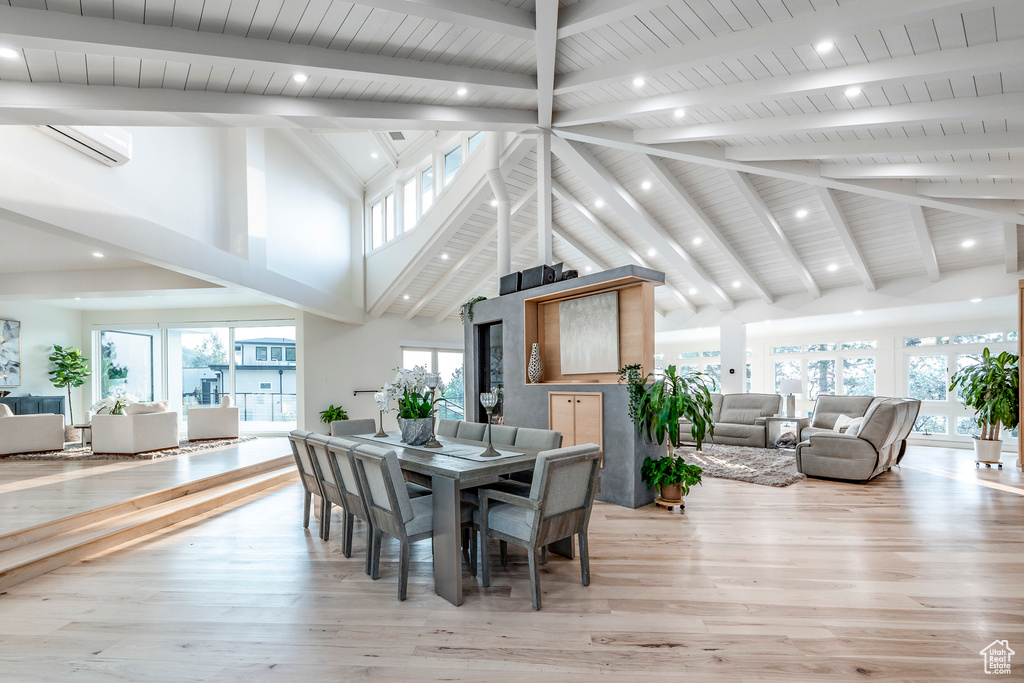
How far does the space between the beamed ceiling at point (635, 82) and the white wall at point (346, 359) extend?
5.37m

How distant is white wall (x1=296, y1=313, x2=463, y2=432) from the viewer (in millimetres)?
9305

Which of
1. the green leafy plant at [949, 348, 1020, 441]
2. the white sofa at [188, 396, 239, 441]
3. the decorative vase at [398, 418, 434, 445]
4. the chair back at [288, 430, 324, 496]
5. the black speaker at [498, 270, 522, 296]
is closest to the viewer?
the decorative vase at [398, 418, 434, 445]

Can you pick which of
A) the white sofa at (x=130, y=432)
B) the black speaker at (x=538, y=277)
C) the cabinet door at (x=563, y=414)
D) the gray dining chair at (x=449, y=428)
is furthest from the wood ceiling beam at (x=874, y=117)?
the white sofa at (x=130, y=432)

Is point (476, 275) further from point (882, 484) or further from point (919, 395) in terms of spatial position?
point (919, 395)

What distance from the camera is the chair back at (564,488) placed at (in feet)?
8.50

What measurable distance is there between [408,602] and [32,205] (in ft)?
13.2

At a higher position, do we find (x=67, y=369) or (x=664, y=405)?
(x=67, y=369)

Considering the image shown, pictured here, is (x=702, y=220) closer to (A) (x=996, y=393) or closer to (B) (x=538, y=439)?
(A) (x=996, y=393)

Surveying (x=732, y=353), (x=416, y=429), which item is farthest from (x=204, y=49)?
(x=732, y=353)

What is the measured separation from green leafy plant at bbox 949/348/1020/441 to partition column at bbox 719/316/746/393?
134 inches

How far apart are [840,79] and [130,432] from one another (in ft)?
28.0

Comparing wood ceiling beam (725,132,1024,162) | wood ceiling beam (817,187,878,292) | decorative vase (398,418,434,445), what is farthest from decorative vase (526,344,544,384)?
wood ceiling beam (817,187,878,292)

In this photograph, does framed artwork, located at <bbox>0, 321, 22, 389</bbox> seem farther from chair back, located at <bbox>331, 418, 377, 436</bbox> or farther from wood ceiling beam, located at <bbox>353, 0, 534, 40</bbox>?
wood ceiling beam, located at <bbox>353, 0, 534, 40</bbox>

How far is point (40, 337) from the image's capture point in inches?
355
